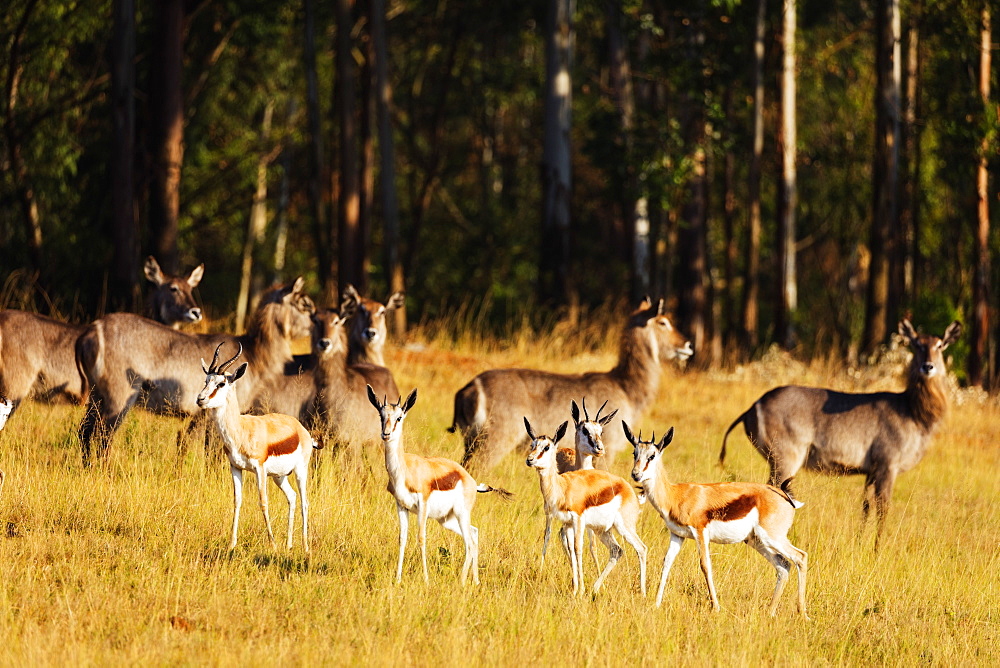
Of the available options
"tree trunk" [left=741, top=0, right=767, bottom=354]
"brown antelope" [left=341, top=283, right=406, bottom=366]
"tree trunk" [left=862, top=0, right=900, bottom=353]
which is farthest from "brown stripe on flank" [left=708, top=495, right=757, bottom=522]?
"tree trunk" [left=741, top=0, right=767, bottom=354]

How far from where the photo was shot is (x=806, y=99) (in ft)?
138

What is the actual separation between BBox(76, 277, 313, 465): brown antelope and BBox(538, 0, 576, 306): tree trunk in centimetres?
1255

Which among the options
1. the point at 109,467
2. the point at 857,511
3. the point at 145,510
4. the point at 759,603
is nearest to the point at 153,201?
the point at 109,467

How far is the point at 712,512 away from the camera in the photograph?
756cm

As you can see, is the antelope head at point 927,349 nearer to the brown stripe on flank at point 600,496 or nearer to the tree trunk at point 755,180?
the brown stripe on flank at point 600,496

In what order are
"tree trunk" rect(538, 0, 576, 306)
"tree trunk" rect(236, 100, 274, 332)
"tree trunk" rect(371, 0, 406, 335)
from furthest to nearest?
"tree trunk" rect(236, 100, 274, 332) < "tree trunk" rect(371, 0, 406, 335) < "tree trunk" rect(538, 0, 576, 306)

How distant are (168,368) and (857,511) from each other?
673 centimetres

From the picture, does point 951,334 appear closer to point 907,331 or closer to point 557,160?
point 907,331

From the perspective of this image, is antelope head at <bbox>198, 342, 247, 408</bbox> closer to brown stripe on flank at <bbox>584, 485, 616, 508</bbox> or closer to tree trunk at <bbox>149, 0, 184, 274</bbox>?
brown stripe on flank at <bbox>584, 485, 616, 508</bbox>

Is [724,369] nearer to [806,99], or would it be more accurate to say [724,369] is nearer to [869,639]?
[869,639]

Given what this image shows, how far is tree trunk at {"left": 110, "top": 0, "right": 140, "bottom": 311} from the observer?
16172 millimetres

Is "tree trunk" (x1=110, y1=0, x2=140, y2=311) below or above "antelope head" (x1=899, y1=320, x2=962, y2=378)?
above

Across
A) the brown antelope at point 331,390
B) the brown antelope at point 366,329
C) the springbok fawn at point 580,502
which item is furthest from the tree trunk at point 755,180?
the springbok fawn at point 580,502

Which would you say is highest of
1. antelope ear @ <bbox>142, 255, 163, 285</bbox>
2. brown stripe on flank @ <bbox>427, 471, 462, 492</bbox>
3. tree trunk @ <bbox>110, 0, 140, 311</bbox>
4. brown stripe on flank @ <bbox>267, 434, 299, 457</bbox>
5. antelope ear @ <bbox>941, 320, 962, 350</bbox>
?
tree trunk @ <bbox>110, 0, 140, 311</bbox>
